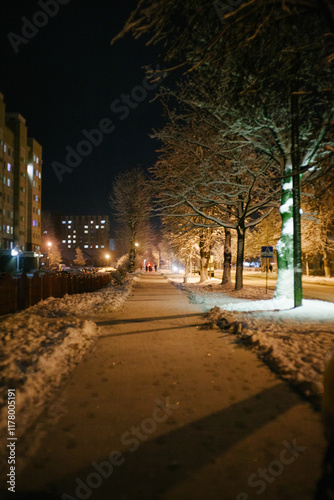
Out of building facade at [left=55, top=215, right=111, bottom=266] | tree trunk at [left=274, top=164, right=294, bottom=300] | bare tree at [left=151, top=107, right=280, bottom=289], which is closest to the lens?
tree trunk at [left=274, top=164, right=294, bottom=300]

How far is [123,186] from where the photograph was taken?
43188 mm

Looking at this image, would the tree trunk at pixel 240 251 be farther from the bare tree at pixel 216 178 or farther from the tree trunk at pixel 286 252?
the tree trunk at pixel 286 252

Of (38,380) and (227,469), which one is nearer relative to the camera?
(227,469)

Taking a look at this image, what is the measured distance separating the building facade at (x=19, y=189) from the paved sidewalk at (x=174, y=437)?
5118 cm

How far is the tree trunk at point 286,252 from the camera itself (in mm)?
11836

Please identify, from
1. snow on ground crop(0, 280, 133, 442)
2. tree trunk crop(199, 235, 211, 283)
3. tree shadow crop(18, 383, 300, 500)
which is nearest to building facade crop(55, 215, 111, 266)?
tree trunk crop(199, 235, 211, 283)

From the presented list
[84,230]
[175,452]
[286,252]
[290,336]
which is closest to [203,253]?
[286,252]

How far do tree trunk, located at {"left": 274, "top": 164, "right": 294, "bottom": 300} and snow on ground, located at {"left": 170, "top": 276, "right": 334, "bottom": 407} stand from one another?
0.55 metres

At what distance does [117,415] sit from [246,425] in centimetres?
153

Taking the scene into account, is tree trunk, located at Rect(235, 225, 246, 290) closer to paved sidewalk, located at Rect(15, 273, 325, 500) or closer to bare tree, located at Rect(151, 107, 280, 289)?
bare tree, located at Rect(151, 107, 280, 289)

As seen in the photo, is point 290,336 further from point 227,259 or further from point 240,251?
point 227,259

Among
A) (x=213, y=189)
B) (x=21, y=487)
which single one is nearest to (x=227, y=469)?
(x=21, y=487)

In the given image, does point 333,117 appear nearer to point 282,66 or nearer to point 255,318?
point 282,66

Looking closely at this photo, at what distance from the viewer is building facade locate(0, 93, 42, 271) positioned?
55.1 metres
